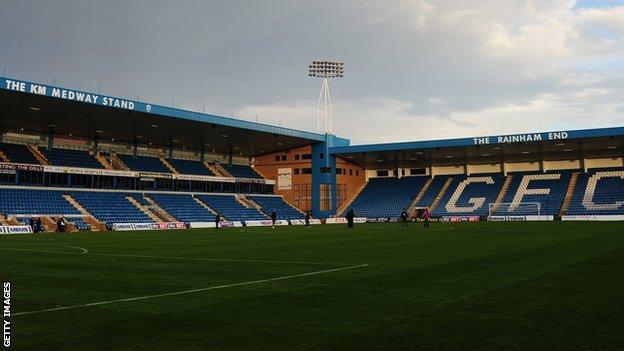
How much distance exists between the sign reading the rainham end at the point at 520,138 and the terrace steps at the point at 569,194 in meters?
10.4

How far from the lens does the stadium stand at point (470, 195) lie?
67000 millimetres

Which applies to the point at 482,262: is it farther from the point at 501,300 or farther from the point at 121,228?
the point at 121,228

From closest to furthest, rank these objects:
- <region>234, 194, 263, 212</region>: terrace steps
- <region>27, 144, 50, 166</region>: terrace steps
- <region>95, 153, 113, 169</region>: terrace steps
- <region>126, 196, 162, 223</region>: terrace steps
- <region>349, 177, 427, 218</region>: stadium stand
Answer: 1. <region>27, 144, 50, 166</region>: terrace steps
2. <region>126, 196, 162, 223</region>: terrace steps
3. <region>95, 153, 113, 169</region>: terrace steps
4. <region>234, 194, 263, 212</region>: terrace steps
5. <region>349, 177, 427, 218</region>: stadium stand

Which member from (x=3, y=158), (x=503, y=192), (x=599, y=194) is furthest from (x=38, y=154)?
(x=599, y=194)

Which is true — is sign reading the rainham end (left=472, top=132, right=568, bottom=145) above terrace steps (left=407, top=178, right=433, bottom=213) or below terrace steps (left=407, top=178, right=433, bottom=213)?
above

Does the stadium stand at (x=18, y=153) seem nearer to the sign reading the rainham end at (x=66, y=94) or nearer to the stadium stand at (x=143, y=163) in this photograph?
the stadium stand at (x=143, y=163)

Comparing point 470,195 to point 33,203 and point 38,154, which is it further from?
point 38,154

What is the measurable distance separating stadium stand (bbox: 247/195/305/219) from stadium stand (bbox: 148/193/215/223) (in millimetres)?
10003

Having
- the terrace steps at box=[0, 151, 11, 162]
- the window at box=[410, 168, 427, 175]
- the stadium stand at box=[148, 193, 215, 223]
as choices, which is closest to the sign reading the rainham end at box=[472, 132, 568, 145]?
the window at box=[410, 168, 427, 175]

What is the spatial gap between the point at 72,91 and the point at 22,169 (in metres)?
13.3

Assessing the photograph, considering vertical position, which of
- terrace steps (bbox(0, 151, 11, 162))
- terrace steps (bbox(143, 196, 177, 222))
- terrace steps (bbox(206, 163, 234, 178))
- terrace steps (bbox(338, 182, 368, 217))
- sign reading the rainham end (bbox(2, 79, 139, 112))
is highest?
sign reading the rainham end (bbox(2, 79, 139, 112))

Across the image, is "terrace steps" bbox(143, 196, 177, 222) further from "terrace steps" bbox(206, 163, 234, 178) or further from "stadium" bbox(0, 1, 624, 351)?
"terrace steps" bbox(206, 163, 234, 178)

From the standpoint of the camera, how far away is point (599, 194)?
204ft

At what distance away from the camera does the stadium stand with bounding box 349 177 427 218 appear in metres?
72.8
